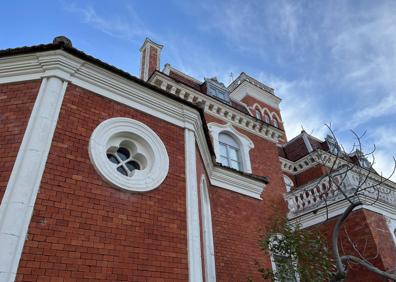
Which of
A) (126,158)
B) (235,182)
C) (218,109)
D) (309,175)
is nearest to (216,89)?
(218,109)

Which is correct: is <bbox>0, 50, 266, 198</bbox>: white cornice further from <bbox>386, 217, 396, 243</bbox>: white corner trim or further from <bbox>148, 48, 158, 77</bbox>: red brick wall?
<bbox>148, 48, 158, 77</bbox>: red brick wall

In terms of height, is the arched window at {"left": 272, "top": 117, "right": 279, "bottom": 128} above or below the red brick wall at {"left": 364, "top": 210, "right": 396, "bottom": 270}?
above

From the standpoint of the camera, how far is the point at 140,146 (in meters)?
6.04

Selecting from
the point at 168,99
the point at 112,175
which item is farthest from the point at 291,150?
the point at 112,175

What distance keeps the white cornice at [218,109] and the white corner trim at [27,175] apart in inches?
284

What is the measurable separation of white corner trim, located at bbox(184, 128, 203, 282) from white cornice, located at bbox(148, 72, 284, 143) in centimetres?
590

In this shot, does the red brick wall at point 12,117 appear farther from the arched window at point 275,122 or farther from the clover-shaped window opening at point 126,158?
the arched window at point 275,122

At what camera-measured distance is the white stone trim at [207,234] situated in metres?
7.43

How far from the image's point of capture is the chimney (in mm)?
15227

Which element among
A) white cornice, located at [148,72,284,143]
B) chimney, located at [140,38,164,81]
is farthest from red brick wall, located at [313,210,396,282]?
chimney, located at [140,38,164,81]

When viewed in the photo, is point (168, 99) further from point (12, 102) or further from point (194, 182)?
point (12, 102)

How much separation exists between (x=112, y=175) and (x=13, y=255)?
177cm

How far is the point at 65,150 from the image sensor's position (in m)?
4.91

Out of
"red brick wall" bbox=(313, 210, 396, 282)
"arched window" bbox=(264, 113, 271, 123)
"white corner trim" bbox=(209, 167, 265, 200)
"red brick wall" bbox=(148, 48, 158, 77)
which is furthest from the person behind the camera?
"arched window" bbox=(264, 113, 271, 123)
